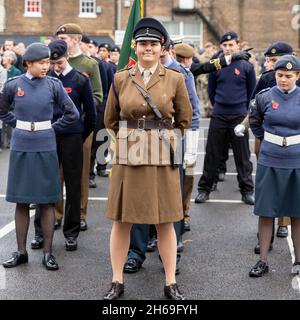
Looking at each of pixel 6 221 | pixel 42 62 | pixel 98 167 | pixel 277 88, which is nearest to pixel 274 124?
pixel 277 88

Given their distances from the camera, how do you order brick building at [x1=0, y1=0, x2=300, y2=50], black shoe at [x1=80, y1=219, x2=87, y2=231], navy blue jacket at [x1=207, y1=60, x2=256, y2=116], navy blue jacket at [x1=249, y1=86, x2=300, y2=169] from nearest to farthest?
navy blue jacket at [x1=249, y1=86, x2=300, y2=169]
black shoe at [x1=80, y1=219, x2=87, y2=231]
navy blue jacket at [x1=207, y1=60, x2=256, y2=116]
brick building at [x1=0, y1=0, x2=300, y2=50]

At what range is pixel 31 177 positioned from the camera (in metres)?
6.49

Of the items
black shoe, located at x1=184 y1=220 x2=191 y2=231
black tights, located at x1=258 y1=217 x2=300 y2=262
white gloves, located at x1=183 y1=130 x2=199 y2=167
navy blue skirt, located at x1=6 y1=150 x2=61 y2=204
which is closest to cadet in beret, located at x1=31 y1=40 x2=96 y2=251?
navy blue skirt, located at x1=6 y1=150 x2=61 y2=204

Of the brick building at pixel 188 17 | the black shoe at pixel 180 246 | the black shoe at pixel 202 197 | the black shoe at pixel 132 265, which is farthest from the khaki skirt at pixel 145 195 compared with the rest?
the brick building at pixel 188 17

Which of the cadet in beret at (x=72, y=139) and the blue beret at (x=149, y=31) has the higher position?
the blue beret at (x=149, y=31)

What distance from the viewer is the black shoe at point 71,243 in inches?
283

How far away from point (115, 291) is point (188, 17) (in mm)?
37381

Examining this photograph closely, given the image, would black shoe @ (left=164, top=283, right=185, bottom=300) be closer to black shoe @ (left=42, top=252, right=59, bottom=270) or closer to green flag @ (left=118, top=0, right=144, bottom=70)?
black shoe @ (left=42, top=252, right=59, bottom=270)

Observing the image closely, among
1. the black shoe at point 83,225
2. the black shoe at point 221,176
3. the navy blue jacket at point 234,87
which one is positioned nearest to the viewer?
the black shoe at point 83,225

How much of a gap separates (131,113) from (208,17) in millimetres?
36888

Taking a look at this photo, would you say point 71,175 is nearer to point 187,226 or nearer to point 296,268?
point 187,226

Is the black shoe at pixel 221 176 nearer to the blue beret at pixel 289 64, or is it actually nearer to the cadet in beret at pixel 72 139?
the cadet in beret at pixel 72 139

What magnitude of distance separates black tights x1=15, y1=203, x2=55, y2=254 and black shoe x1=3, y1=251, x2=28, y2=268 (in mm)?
40

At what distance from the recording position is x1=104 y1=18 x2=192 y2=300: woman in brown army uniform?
18.0 ft
